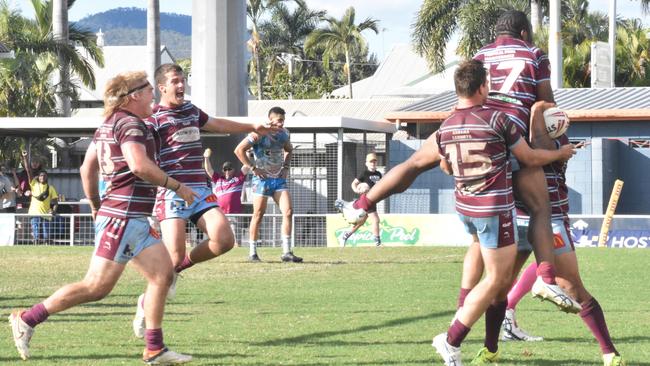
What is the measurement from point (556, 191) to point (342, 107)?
43382 mm

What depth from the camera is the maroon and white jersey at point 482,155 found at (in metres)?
7.36

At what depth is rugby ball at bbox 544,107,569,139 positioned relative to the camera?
7891mm

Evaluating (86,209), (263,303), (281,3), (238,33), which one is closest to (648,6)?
(238,33)

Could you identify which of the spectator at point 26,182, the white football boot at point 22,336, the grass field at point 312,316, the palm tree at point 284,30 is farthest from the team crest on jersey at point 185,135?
Result: the palm tree at point 284,30

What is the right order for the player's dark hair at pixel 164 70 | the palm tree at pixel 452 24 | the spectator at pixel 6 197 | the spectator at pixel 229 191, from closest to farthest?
the player's dark hair at pixel 164 70
the spectator at pixel 229 191
the spectator at pixel 6 197
the palm tree at pixel 452 24

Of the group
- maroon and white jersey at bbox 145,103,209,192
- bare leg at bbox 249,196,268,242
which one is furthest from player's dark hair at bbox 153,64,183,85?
bare leg at bbox 249,196,268,242

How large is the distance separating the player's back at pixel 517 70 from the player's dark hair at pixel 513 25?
2.2 inches

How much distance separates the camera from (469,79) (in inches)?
294

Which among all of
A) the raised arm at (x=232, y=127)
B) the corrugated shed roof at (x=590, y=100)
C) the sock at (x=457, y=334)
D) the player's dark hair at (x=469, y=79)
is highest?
the corrugated shed roof at (x=590, y=100)

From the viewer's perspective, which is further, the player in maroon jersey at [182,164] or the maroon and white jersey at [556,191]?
the player in maroon jersey at [182,164]

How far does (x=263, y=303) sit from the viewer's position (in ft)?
40.8

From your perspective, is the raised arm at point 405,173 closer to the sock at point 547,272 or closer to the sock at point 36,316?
the sock at point 547,272

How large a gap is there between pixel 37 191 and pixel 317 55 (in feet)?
234

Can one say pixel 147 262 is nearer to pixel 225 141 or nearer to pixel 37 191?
pixel 37 191
